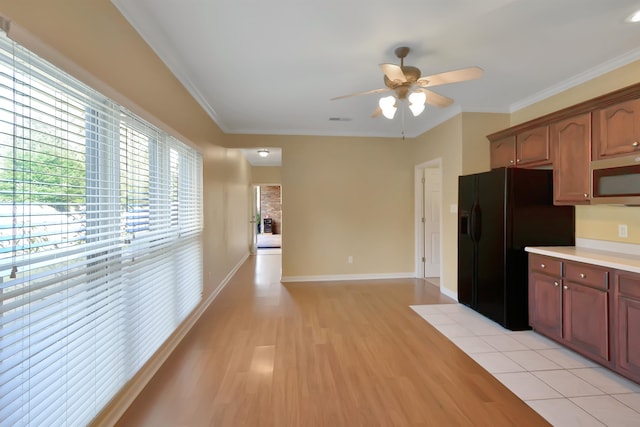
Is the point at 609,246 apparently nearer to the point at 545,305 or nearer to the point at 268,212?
the point at 545,305

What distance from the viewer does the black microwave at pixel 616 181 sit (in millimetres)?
2238

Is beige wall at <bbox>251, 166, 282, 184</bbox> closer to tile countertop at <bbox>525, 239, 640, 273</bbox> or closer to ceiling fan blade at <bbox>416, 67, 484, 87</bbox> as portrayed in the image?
ceiling fan blade at <bbox>416, 67, 484, 87</bbox>

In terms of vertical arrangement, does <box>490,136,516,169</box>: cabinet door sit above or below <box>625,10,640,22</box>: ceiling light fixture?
below

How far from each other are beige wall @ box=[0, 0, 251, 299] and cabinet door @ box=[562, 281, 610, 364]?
3.72m

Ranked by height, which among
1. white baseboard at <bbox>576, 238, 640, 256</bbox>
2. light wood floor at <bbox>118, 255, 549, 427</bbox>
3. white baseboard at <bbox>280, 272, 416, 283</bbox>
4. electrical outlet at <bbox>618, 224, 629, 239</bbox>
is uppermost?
electrical outlet at <bbox>618, 224, 629, 239</bbox>

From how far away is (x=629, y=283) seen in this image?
2041mm

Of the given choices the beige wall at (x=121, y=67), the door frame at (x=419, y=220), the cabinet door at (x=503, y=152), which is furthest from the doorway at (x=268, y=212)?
the cabinet door at (x=503, y=152)

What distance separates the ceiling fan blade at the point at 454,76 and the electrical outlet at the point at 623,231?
202 cm

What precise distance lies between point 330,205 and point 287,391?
333cm

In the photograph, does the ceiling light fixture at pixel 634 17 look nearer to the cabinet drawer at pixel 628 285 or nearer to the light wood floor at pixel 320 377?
the cabinet drawer at pixel 628 285

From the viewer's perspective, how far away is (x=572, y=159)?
9.01 ft

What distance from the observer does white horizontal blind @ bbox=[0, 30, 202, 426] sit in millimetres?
1113

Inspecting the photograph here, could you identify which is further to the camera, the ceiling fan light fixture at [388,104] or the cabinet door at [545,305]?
the cabinet door at [545,305]

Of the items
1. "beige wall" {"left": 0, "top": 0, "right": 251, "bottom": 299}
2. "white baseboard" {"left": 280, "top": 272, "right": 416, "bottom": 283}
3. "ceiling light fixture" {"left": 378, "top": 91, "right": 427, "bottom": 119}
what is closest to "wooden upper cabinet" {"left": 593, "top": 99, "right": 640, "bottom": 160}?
"ceiling light fixture" {"left": 378, "top": 91, "right": 427, "bottom": 119}
